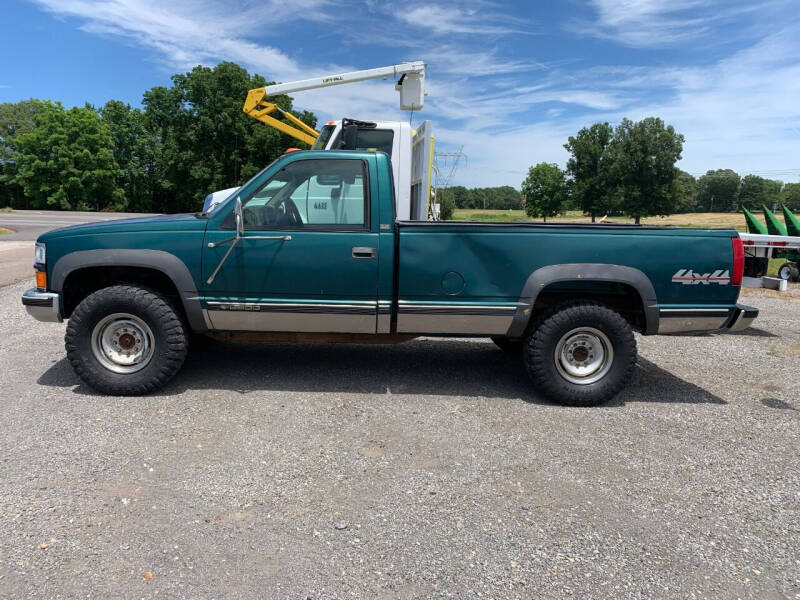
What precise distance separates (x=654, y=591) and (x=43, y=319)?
4.70 metres

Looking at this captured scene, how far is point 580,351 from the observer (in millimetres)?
4742

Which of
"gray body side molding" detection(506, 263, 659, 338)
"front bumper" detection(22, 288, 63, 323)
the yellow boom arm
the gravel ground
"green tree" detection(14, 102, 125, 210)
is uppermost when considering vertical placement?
"green tree" detection(14, 102, 125, 210)

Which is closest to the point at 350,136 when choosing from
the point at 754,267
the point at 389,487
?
the point at 754,267

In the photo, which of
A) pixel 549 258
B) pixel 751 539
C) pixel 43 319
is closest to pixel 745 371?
pixel 549 258

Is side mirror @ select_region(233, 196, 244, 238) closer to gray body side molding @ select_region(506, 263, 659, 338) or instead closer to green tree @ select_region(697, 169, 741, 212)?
gray body side molding @ select_region(506, 263, 659, 338)

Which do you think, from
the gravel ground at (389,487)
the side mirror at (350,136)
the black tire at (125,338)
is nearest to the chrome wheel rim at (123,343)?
the black tire at (125,338)

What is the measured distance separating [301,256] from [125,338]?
1.64m

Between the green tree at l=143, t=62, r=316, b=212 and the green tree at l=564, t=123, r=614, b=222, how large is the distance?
32.1 metres

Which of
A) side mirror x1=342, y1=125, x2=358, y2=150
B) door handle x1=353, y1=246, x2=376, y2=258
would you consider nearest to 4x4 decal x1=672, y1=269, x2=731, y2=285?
door handle x1=353, y1=246, x2=376, y2=258

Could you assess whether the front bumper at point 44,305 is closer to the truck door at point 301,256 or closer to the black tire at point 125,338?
the black tire at point 125,338

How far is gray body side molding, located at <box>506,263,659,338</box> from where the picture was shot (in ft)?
14.6

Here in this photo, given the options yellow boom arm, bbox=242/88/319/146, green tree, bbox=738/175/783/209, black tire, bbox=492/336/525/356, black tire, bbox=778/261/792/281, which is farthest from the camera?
green tree, bbox=738/175/783/209

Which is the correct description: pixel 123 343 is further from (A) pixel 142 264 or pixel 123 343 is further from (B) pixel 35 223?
(B) pixel 35 223

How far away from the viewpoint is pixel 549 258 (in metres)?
4.48
